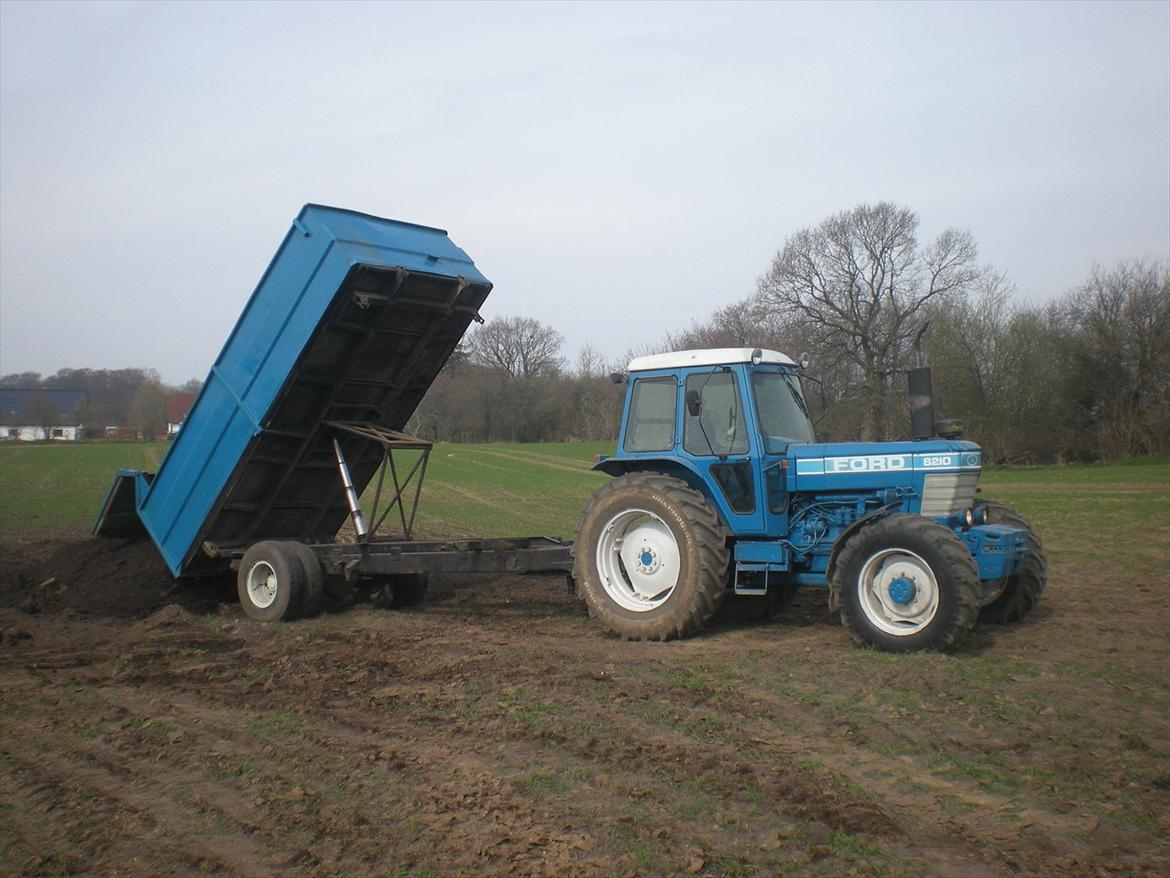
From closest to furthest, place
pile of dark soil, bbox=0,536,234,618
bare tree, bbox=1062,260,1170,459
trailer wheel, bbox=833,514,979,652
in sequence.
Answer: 1. trailer wheel, bbox=833,514,979,652
2. pile of dark soil, bbox=0,536,234,618
3. bare tree, bbox=1062,260,1170,459

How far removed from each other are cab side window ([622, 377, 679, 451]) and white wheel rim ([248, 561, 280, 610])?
3.52 meters

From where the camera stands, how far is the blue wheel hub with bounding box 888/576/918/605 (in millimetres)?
7043

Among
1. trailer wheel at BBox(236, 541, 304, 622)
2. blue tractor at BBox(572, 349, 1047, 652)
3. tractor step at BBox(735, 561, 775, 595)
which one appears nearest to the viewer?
blue tractor at BBox(572, 349, 1047, 652)

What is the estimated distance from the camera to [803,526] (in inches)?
313

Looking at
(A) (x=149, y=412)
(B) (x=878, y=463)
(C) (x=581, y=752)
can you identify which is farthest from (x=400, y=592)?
(A) (x=149, y=412)

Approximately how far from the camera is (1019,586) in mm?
8234

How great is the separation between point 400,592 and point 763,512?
13.1 feet

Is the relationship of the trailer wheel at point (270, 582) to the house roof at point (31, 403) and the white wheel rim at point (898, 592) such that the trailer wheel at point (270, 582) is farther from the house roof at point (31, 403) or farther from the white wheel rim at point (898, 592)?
the house roof at point (31, 403)

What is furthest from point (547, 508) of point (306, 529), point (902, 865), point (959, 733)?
point (902, 865)

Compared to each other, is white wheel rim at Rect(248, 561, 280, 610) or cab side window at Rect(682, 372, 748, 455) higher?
cab side window at Rect(682, 372, 748, 455)

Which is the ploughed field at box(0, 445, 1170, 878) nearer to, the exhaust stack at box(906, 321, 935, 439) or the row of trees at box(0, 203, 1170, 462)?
the exhaust stack at box(906, 321, 935, 439)

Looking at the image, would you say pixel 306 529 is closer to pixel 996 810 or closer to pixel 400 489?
pixel 400 489

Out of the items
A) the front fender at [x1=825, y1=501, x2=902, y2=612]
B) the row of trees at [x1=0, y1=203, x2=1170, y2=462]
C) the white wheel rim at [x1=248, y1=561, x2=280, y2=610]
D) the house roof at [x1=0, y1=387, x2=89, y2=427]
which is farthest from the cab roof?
the house roof at [x1=0, y1=387, x2=89, y2=427]

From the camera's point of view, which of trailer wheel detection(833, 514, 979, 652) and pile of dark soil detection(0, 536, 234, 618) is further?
pile of dark soil detection(0, 536, 234, 618)
